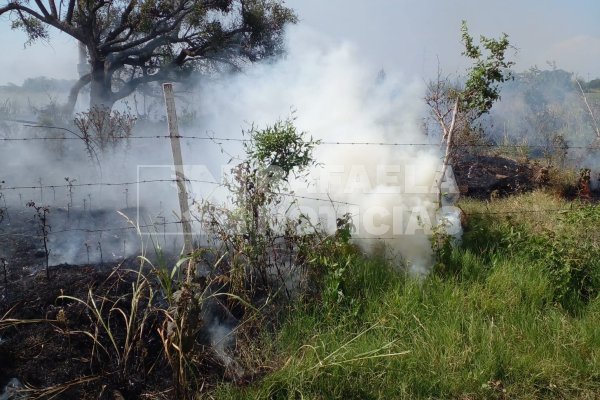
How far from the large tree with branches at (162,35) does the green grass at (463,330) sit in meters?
10.8

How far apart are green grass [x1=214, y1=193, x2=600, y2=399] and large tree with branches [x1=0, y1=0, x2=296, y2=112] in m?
10.8

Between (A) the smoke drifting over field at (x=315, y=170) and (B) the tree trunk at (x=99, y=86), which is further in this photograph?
(B) the tree trunk at (x=99, y=86)

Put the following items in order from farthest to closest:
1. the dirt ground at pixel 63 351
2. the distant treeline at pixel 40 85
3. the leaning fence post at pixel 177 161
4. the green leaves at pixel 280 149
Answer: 1. the distant treeline at pixel 40 85
2. the green leaves at pixel 280 149
3. the leaning fence post at pixel 177 161
4. the dirt ground at pixel 63 351

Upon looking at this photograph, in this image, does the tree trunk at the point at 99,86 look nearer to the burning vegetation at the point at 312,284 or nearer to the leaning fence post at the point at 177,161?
the burning vegetation at the point at 312,284

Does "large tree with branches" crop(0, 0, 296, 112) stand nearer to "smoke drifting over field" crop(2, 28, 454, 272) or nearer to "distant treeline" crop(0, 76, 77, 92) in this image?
"smoke drifting over field" crop(2, 28, 454, 272)

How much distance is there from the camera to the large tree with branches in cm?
1188

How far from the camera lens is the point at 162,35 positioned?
13117 millimetres

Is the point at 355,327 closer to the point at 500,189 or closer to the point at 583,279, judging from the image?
the point at 583,279

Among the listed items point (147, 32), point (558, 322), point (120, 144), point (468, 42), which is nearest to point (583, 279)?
point (558, 322)

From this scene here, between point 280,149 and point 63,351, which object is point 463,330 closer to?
point 280,149

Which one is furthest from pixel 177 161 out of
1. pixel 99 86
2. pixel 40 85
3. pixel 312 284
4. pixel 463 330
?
pixel 40 85

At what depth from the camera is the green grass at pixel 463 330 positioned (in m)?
2.98

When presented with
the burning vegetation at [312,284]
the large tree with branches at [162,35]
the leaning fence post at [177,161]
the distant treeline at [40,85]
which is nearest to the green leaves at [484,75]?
the burning vegetation at [312,284]

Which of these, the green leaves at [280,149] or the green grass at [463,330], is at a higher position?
the green leaves at [280,149]
